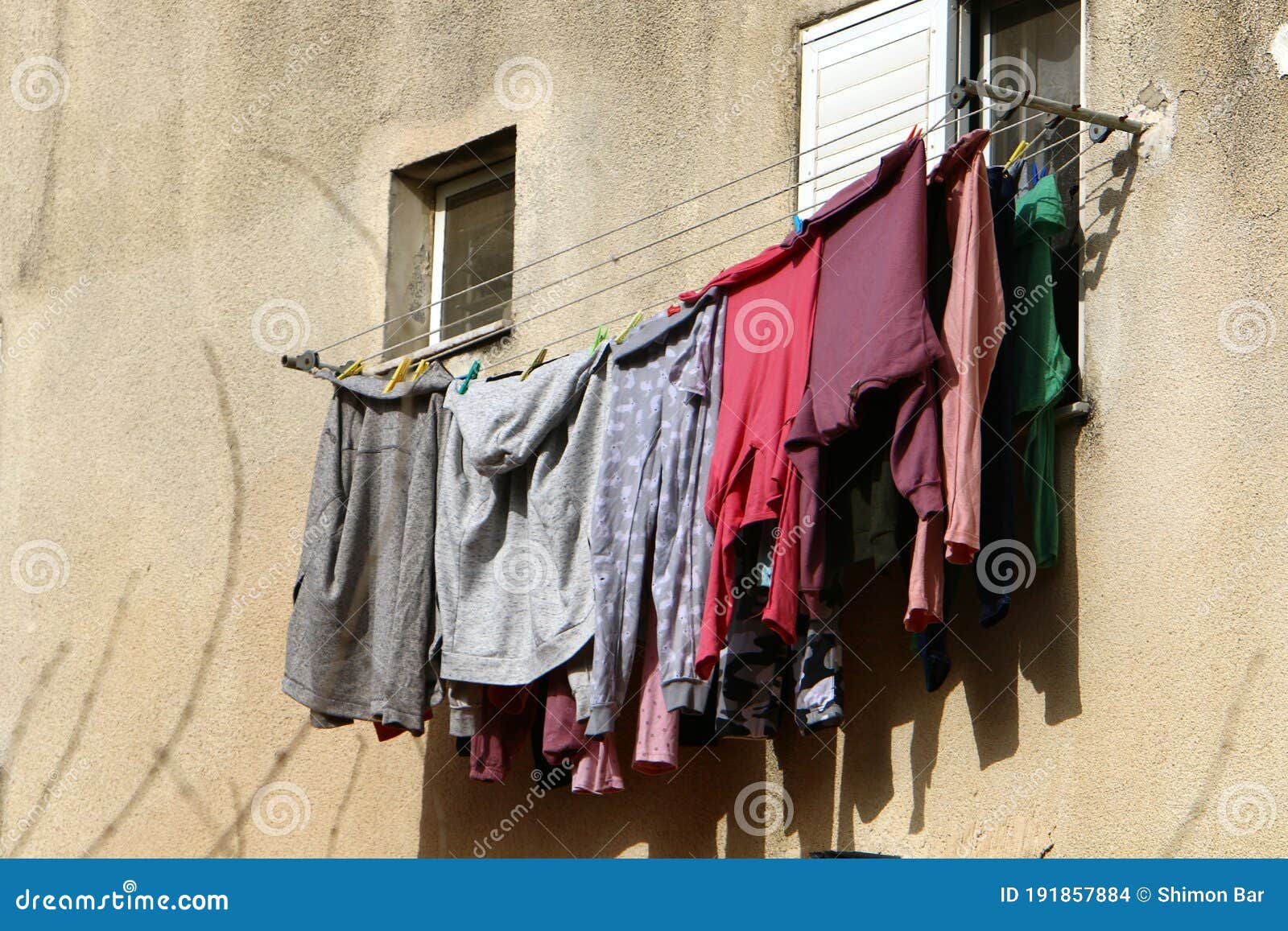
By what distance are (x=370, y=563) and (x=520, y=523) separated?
0.61 meters

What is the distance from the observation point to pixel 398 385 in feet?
21.6

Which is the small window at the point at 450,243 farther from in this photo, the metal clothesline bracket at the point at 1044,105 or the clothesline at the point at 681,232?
the metal clothesline bracket at the point at 1044,105

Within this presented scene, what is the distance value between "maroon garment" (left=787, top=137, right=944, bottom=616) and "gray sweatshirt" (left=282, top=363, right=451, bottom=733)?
4.72 feet

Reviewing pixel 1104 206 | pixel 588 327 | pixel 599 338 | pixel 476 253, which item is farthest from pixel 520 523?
pixel 1104 206

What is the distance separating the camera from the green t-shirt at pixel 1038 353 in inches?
211

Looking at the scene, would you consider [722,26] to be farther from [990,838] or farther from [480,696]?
[990,838]

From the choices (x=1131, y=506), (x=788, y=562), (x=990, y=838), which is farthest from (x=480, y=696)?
(x=1131, y=506)

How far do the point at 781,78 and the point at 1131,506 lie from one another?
208cm

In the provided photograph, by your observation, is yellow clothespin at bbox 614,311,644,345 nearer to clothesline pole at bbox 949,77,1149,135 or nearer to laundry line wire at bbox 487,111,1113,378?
laundry line wire at bbox 487,111,1113,378

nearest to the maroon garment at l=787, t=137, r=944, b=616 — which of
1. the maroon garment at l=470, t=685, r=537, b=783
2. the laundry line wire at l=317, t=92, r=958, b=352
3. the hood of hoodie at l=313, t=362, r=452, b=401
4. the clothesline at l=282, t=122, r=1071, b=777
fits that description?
the clothesline at l=282, t=122, r=1071, b=777

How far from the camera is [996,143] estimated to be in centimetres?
604

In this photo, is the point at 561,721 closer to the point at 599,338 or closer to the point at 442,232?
the point at 599,338

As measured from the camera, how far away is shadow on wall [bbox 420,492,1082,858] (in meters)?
5.46

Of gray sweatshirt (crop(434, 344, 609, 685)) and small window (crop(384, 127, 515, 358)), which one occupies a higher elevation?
small window (crop(384, 127, 515, 358))
